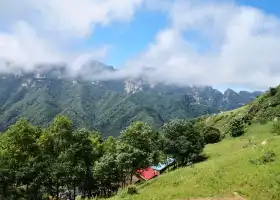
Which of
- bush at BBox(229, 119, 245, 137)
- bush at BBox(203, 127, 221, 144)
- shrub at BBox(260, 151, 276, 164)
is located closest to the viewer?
shrub at BBox(260, 151, 276, 164)

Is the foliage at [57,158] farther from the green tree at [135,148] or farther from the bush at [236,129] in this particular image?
the bush at [236,129]

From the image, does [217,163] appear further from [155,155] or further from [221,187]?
[155,155]

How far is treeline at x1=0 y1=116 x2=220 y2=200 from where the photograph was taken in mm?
66438

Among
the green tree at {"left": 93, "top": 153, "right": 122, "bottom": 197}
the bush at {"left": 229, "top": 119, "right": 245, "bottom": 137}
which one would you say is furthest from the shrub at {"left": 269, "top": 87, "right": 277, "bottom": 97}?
the green tree at {"left": 93, "top": 153, "right": 122, "bottom": 197}

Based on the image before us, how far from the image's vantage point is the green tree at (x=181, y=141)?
8188 cm

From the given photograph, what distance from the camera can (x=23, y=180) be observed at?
66.8 meters

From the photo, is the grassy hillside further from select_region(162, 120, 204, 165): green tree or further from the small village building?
the small village building

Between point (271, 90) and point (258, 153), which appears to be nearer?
point (258, 153)

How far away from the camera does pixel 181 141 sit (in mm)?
81562

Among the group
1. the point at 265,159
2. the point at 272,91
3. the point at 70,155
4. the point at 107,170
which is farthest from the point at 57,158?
the point at 272,91

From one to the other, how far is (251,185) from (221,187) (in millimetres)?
3719

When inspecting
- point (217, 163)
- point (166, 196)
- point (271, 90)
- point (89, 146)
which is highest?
point (271, 90)

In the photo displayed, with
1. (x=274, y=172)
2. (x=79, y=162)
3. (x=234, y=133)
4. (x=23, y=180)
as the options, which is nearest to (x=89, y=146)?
(x=79, y=162)

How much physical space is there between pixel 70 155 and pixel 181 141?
81.8 ft
